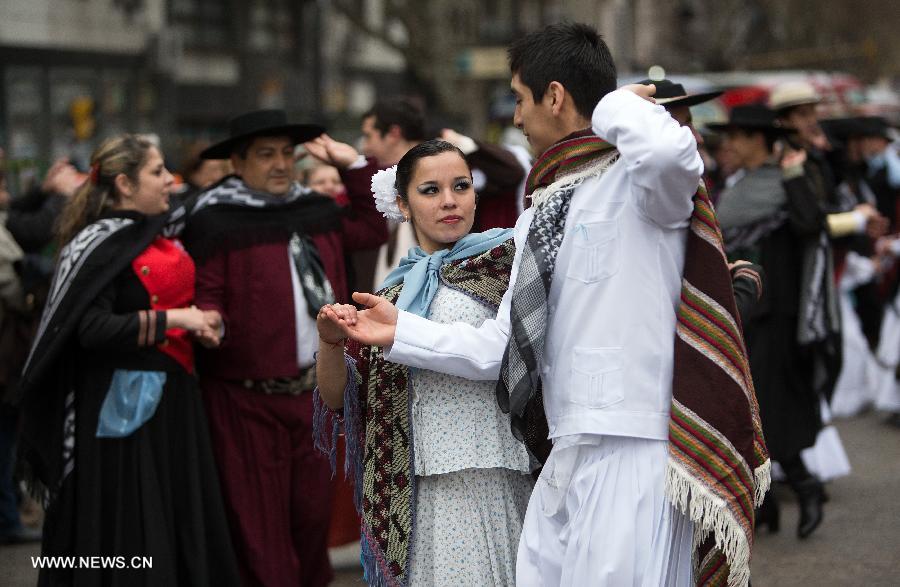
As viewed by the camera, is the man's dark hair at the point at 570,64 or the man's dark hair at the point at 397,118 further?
the man's dark hair at the point at 397,118

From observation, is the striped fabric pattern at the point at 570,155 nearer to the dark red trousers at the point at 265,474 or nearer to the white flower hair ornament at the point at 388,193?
the white flower hair ornament at the point at 388,193

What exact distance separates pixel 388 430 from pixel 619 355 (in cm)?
83

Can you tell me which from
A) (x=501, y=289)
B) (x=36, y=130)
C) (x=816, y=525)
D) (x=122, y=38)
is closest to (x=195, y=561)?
(x=501, y=289)

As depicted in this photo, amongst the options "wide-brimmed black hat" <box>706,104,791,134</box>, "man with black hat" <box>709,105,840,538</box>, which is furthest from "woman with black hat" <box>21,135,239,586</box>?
"wide-brimmed black hat" <box>706,104,791,134</box>

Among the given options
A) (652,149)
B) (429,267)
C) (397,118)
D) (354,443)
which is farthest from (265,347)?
(652,149)

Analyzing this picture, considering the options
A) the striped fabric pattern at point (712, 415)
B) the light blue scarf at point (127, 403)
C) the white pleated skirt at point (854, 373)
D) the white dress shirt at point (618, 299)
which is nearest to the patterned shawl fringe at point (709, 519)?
the striped fabric pattern at point (712, 415)

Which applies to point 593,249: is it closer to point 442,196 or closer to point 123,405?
point 442,196

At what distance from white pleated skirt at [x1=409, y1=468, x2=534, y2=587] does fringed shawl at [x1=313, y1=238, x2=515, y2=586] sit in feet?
0.14

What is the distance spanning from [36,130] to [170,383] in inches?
548

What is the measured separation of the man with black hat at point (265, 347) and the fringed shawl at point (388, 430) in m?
1.71

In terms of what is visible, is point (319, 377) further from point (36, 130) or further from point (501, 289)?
point (36, 130)

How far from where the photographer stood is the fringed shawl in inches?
140

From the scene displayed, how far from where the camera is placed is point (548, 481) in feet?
10.8

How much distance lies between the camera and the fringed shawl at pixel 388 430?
356 cm
